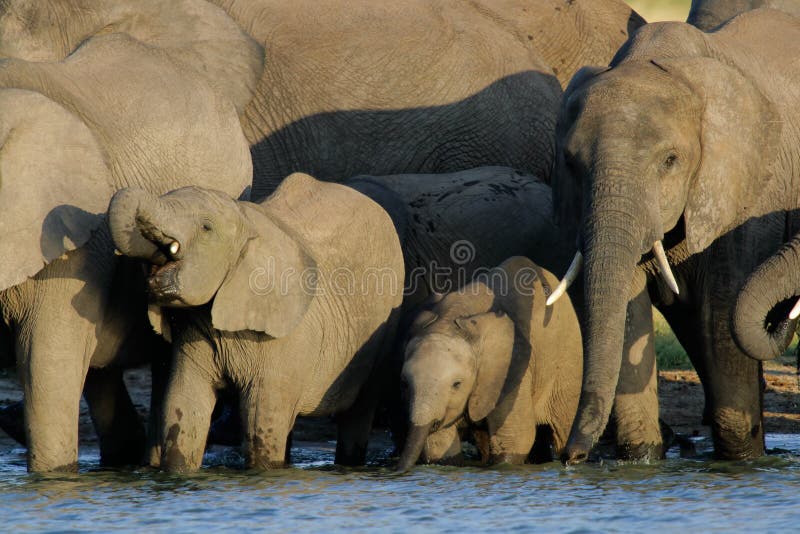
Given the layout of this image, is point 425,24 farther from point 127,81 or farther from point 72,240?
point 72,240

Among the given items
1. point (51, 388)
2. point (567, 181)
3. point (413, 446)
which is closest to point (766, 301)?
point (567, 181)

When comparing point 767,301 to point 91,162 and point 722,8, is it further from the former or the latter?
point 722,8

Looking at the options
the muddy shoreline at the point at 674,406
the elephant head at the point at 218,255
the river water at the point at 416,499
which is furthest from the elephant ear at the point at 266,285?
the muddy shoreline at the point at 674,406

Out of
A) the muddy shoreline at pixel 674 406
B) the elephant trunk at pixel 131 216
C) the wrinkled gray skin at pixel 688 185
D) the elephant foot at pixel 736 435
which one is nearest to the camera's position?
the elephant trunk at pixel 131 216

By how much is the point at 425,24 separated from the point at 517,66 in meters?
0.58

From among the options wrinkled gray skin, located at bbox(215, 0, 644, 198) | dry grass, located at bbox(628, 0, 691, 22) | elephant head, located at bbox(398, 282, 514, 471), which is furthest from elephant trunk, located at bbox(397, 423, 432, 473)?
dry grass, located at bbox(628, 0, 691, 22)

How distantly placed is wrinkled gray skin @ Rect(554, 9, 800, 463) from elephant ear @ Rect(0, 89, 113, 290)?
212 cm

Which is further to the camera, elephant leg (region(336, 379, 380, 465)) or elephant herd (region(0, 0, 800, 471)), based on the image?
elephant leg (region(336, 379, 380, 465))

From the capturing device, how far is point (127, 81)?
903 centimetres

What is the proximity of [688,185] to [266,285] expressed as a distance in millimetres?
1925

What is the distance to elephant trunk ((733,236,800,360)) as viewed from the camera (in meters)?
8.36

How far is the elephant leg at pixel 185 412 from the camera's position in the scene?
27.8 feet

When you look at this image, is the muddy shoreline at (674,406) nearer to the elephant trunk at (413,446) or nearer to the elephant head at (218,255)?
the elephant trunk at (413,446)

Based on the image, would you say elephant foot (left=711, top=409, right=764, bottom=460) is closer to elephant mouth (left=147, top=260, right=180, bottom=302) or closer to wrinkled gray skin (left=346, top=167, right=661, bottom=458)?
wrinkled gray skin (left=346, top=167, right=661, bottom=458)
